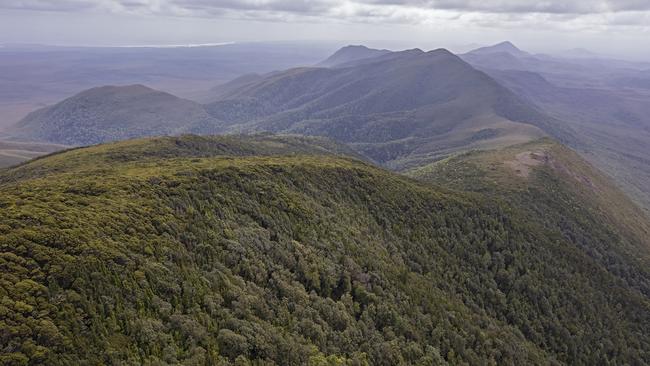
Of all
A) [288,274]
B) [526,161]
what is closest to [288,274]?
[288,274]

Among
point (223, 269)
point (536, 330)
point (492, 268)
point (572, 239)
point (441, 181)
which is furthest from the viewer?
point (441, 181)

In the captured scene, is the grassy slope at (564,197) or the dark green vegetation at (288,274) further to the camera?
the grassy slope at (564,197)

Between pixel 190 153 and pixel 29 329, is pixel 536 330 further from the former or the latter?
pixel 190 153

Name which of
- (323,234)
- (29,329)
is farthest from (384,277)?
(29,329)

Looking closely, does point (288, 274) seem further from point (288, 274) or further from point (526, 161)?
point (526, 161)

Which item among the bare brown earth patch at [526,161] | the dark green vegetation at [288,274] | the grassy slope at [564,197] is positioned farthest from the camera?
the bare brown earth patch at [526,161]

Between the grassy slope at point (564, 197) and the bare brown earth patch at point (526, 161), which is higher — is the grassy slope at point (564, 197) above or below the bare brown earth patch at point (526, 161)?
below

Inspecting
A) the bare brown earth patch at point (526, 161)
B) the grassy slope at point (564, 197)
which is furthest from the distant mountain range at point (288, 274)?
the bare brown earth patch at point (526, 161)

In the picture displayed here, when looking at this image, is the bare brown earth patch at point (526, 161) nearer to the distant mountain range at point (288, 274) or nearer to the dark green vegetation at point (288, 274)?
the distant mountain range at point (288, 274)

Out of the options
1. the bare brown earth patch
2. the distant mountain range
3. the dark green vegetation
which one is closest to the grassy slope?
the bare brown earth patch
